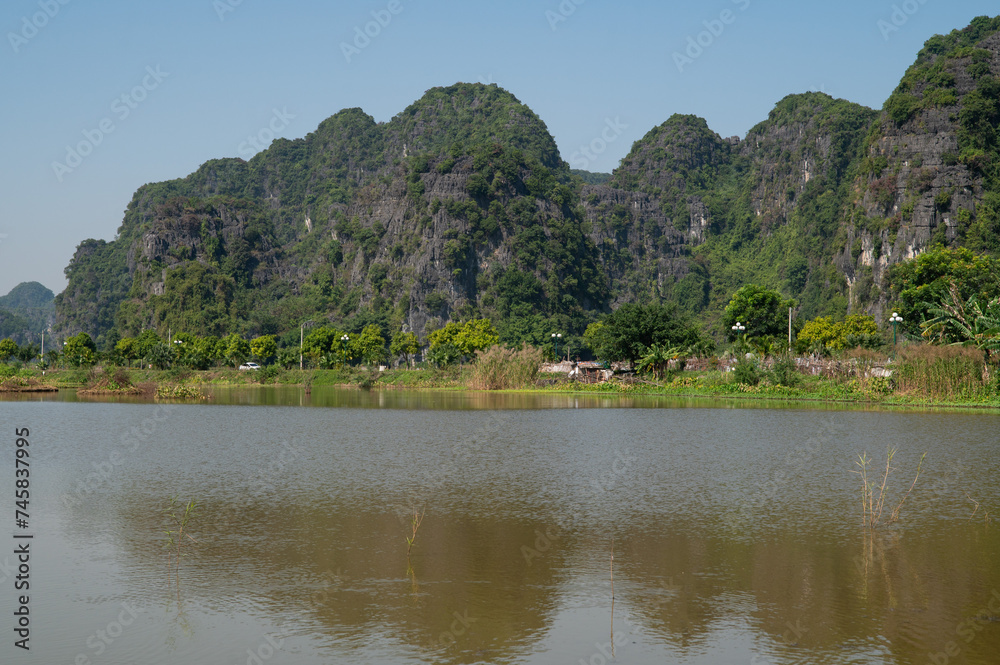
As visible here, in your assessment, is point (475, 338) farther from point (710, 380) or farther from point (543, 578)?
point (543, 578)

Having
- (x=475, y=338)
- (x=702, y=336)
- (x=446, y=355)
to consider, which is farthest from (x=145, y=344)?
(x=702, y=336)

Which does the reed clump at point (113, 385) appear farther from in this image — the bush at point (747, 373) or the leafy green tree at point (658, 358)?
the bush at point (747, 373)

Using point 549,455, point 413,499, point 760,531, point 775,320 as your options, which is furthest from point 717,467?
point 775,320

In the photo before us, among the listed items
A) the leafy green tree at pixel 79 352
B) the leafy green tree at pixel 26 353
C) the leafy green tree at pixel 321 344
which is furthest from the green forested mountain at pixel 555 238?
the leafy green tree at pixel 26 353

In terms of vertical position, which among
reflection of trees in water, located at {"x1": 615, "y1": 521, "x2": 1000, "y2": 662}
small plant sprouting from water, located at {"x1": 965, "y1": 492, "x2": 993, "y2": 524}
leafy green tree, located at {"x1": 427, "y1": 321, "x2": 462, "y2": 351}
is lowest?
reflection of trees in water, located at {"x1": 615, "y1": 521, "x2": 1000, "y2": 662}

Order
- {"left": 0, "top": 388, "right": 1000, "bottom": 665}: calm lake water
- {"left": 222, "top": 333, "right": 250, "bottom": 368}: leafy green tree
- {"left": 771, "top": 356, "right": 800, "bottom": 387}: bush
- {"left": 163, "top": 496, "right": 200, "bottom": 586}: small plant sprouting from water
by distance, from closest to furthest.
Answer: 1. {"left": 0, "top": 388, "right": 1000, "bottom": 665}: calm lake water
2. {"left": 163, "top": 496, "right": 200, "bottom": 586}: small plant sprouting from water
3. {"left": 771, "top": 356, "right": 800, "bottom": 387}: bush
4. {"left": 222, "top": 333, "right": 250, "bottom": 368}: leafy green tree

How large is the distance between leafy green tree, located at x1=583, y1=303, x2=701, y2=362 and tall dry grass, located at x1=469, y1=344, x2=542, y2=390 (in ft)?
17.9

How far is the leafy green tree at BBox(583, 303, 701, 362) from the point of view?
55969 millimetres

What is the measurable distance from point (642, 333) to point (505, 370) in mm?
9918

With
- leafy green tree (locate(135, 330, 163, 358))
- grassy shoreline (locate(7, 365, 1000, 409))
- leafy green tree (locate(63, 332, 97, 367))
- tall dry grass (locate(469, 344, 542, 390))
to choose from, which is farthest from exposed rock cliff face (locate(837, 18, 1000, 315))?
leafy green tree (locate(63, 332, 97, 367))

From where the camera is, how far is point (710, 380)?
4909 centimetres

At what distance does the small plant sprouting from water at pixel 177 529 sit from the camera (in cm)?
1038

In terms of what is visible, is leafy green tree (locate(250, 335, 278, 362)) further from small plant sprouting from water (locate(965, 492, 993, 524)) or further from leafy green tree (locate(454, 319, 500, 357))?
small plant sprouting from water (locate(965, 492, 993, 524))

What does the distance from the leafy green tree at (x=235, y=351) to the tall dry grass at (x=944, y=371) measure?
7114cm
